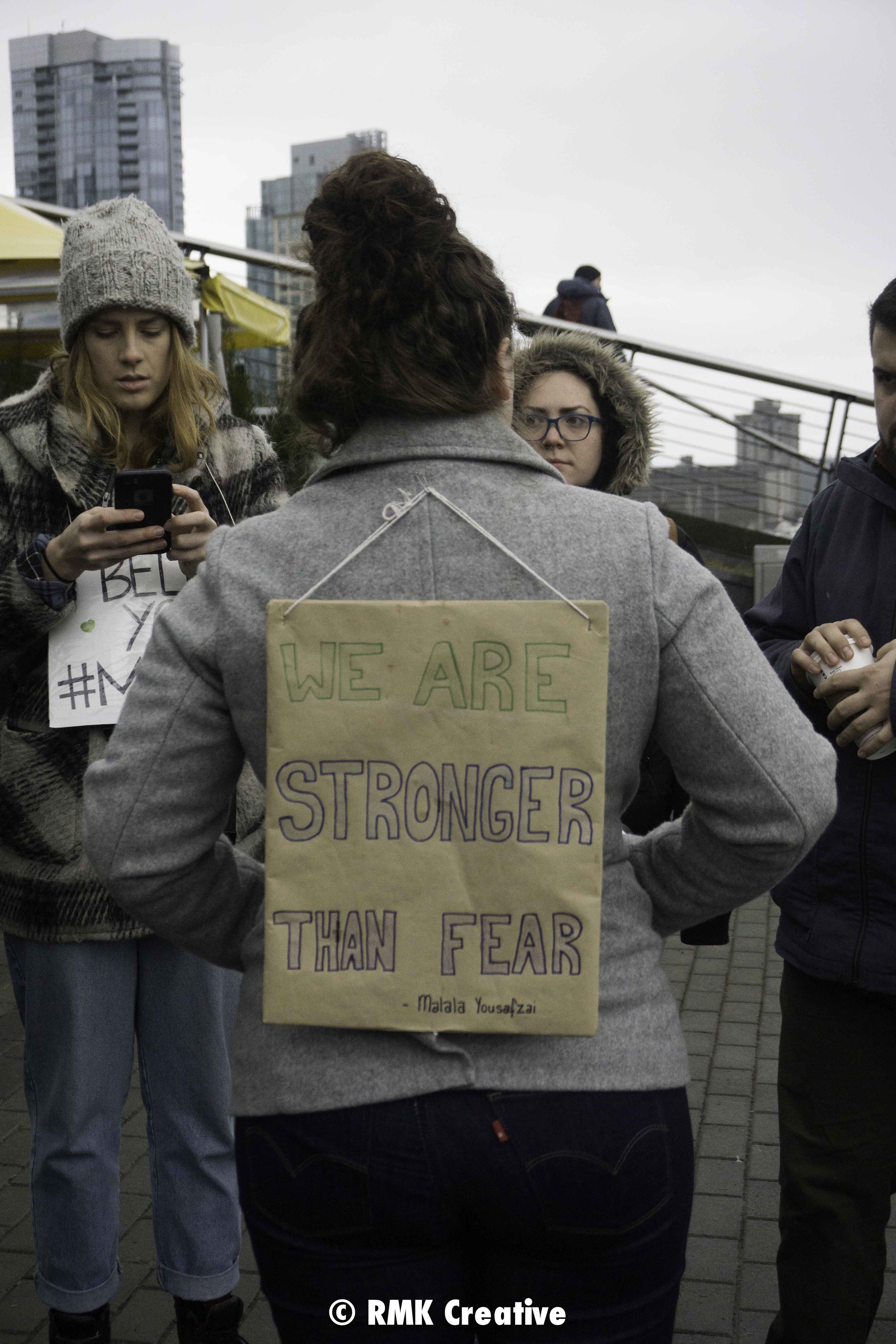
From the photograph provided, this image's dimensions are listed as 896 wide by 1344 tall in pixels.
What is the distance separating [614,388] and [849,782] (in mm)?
1445

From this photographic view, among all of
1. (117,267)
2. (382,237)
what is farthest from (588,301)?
(382,237)

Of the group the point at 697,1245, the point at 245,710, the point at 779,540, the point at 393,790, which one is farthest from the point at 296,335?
the point at 779,540

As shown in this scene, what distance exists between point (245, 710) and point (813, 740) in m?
0.62

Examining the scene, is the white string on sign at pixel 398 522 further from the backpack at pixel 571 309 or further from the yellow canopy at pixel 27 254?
the backpack at pixel 571 309

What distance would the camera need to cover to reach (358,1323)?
145cm

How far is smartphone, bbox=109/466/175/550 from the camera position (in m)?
2.24

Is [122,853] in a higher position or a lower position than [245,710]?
lower

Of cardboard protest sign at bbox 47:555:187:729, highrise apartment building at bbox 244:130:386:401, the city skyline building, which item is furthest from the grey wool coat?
the city skyline building

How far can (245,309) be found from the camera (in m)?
9.61

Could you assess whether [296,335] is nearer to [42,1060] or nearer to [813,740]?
[813,740]

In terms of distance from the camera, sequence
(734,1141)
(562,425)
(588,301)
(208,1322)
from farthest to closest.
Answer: (588,301) → (734,1141) → (562,425) → (208,1322)

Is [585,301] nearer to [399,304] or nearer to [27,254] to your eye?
[27,254]

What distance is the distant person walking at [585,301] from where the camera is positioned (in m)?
11.3

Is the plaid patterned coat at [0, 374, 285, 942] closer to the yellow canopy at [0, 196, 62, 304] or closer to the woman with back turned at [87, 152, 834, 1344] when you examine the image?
the woman with back turned at [87, 152, 834, 1344]
